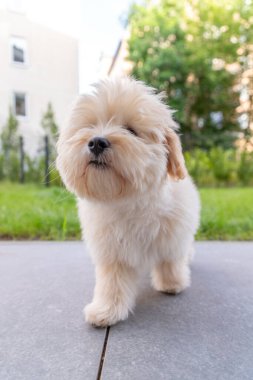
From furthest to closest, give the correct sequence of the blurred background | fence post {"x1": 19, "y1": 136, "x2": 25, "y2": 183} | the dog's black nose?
the blurred background, fence post {"x1": 19, "y1": 136, "x2": 25, "y2": 183}, the dog's black nose

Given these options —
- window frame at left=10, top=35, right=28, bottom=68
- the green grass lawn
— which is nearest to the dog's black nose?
the green grass lawn

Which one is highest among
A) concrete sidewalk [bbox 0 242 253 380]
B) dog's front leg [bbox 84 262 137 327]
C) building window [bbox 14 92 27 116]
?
building window [bbox 14 92 27 116]

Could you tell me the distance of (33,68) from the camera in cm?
1548

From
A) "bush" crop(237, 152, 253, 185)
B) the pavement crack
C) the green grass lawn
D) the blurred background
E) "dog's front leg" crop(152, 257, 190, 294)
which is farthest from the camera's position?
the blurred background

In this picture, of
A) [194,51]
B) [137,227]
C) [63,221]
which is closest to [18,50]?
[194,51]

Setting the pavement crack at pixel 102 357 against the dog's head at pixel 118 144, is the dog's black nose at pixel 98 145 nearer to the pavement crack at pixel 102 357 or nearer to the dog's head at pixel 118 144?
the dog's head at pixel 118 144

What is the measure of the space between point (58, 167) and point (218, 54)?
15783 mm

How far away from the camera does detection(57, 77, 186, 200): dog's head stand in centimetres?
159

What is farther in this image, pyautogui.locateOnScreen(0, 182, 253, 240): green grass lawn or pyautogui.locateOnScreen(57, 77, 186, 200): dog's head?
pyautogui.locateOnScreen(0, 182, 253, 240): green grass lawn

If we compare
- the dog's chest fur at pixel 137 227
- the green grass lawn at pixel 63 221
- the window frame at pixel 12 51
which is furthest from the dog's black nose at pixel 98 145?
the window frame at pixel 12 51

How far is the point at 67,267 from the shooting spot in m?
2.62

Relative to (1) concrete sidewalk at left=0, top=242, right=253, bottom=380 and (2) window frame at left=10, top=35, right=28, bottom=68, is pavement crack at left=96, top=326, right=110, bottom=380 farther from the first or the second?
(2) window frame at left=10, top=35, right=28, bottom=68

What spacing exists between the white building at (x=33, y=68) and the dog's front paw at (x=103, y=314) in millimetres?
13897

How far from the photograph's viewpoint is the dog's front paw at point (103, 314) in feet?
5.63
